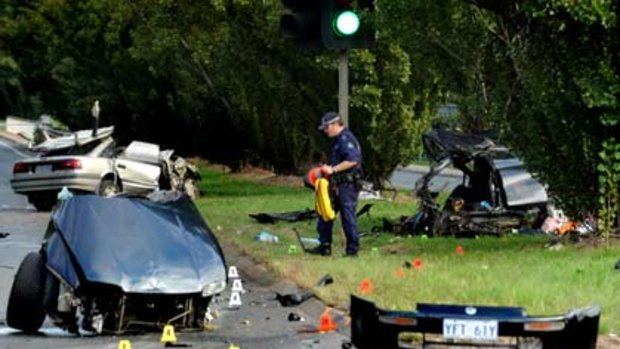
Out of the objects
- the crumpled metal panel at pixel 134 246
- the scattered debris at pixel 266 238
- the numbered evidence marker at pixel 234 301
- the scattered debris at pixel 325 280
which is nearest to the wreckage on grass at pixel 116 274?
the crumpled metal panel at pixel 134 246

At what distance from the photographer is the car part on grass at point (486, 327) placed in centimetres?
760

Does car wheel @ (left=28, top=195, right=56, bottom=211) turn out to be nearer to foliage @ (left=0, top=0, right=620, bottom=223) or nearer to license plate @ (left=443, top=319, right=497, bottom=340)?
foliage @ (left=0, top=0, right=620, bottom=223)

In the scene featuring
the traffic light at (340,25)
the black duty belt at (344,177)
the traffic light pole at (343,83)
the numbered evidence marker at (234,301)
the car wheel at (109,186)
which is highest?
the traffic light at (340,25)

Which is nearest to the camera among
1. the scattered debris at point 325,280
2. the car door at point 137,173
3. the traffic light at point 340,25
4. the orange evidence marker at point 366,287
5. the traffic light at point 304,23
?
the orange evidence marker at point 366,287

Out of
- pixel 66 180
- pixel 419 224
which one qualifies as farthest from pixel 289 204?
pixel 419 224

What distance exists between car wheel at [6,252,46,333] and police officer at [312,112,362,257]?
16.2 ft

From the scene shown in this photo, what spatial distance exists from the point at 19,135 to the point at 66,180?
43105 mm

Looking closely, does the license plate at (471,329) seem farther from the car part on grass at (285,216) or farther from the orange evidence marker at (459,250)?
the car part on grass at (285,216)

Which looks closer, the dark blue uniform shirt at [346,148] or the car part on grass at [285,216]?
the dark blue uniform shirt at [346,148]

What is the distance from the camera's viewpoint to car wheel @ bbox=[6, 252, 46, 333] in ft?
34.0

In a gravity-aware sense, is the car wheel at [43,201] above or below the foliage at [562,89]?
below

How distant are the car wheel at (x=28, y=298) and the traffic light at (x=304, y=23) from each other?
457 centimetres

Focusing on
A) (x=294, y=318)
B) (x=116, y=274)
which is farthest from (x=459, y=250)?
(x=116, y=274)

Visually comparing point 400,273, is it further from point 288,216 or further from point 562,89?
point 288,216
